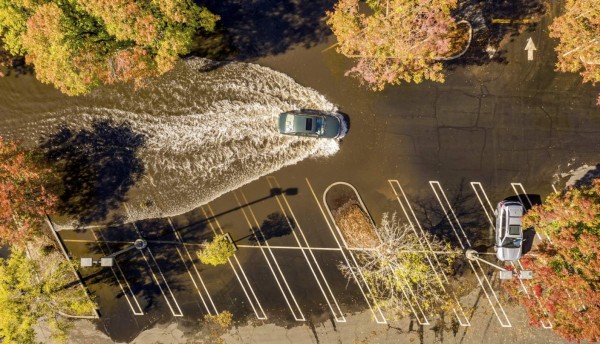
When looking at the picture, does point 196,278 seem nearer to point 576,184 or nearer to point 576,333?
point 576,333

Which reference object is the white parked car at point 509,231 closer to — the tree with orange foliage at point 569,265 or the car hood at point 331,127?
the tree with orange foliage at point 569,265

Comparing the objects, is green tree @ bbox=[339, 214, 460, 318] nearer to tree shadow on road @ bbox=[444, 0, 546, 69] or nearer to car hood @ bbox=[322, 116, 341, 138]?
car hood @ bbox=[322, 116, 341, 138]

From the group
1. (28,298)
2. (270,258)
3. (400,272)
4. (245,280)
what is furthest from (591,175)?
(28,298)

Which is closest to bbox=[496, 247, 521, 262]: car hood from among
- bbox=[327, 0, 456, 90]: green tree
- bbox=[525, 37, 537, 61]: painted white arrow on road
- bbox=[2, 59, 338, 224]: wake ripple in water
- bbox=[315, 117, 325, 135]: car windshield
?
bbox=[327, 0, 456, 90]: green tree

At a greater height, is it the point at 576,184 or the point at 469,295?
the point at 576,184

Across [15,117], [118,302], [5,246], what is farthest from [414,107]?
[5,246]

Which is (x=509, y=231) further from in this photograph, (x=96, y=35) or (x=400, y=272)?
(x=96, y=35)
